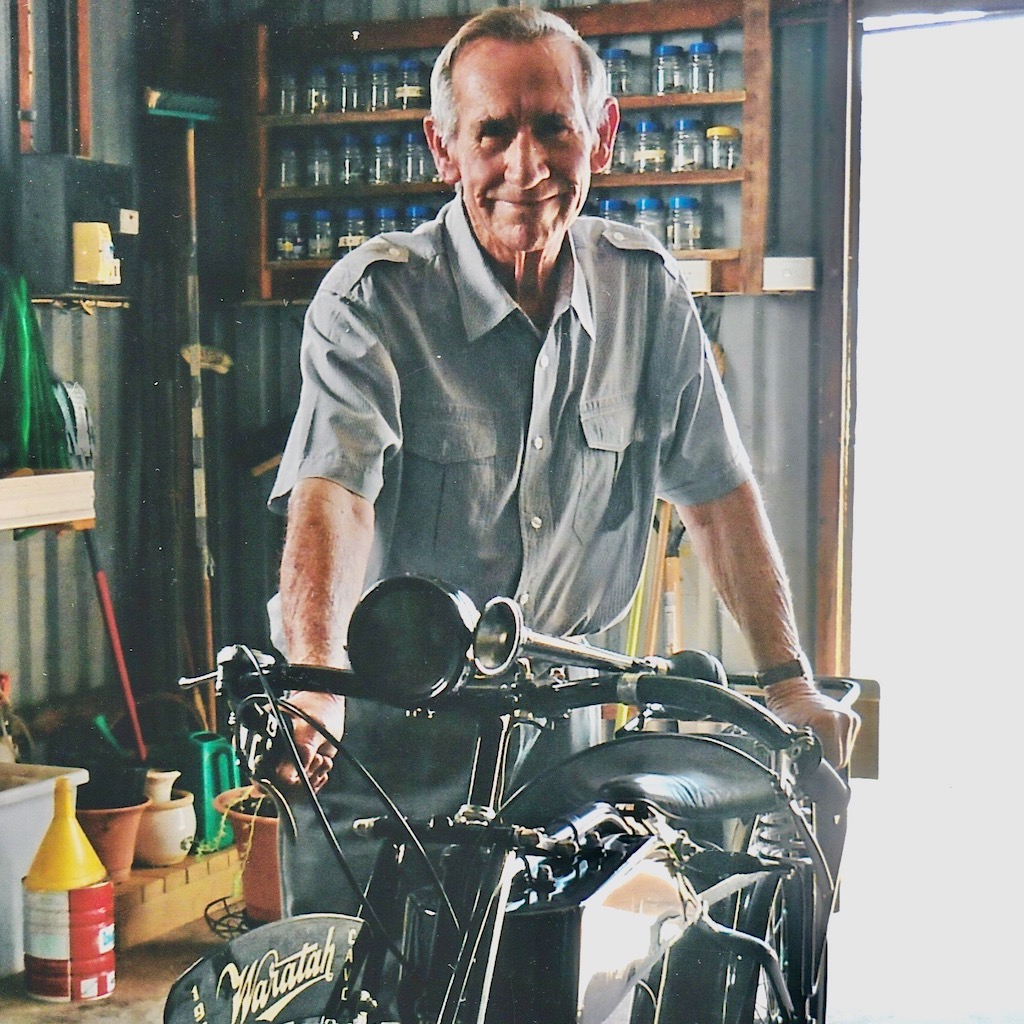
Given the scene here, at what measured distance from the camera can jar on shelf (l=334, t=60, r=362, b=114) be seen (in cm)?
183

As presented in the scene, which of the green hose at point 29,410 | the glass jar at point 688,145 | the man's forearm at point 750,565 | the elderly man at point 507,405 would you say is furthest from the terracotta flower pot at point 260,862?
the glass jar at point 688,145

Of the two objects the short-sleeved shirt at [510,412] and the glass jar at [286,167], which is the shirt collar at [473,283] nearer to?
the short-sleeved shirt at [510,412]

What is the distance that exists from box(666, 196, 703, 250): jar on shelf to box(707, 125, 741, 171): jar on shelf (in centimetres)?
6

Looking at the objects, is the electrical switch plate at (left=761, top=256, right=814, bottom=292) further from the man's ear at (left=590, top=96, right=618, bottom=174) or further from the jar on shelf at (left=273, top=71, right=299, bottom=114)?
the jar on shelf at (left=273, top=71, right=299, bottom=114)

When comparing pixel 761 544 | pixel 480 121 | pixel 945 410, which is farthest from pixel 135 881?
pixel 945 410

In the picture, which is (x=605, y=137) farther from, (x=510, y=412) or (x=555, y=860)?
(x=555, y=860)

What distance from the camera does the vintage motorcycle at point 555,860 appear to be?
136 centimetres

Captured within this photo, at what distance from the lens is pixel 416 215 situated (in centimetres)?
178

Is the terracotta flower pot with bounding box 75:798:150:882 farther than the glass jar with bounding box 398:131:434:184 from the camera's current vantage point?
Yes

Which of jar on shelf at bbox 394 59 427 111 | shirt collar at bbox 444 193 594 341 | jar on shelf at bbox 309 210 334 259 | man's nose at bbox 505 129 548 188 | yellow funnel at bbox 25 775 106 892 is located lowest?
yellow funnel at bbox 25 775 106 892

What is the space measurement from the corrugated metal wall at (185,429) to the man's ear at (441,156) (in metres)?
0.16

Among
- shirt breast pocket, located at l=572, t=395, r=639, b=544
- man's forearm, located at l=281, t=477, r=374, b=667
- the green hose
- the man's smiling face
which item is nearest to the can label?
man's forearm, located at l=281, t=477, r=374, b=667

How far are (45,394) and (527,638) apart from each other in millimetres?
817

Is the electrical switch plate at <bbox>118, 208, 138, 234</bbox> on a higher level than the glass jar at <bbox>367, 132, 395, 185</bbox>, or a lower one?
lower
